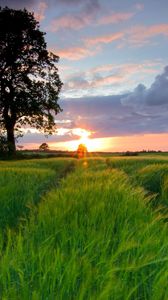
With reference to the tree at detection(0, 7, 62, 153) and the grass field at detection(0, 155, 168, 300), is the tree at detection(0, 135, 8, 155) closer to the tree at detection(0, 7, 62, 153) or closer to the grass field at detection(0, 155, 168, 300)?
the tree at detection(0, 7, 62, 153)

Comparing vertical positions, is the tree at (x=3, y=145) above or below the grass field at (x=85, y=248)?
above

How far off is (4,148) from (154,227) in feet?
118

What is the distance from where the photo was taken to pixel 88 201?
6562 millimetres

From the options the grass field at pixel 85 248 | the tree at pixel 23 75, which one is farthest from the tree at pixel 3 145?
the grass field at pixel 85 248

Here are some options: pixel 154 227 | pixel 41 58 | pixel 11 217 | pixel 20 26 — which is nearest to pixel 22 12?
pixel 20 26

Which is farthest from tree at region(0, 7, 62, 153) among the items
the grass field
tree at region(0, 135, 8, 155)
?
the grass field


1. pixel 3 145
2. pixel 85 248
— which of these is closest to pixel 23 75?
pixel 3 145

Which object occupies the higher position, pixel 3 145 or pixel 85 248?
pixel 3 145

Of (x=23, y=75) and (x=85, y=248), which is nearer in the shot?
(x=85, y=248)

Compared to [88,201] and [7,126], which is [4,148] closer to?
[7,126]

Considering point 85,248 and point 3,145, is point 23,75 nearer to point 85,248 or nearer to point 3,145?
point 3,145

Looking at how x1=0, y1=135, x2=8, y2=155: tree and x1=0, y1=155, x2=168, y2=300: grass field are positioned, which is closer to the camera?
x1=0, y1=155, x2=168, y2=300: grass field

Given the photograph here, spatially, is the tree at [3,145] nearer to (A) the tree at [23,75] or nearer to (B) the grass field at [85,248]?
(A) the tree at [23,75]

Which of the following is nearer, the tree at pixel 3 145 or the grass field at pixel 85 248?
the grass field at pixel 85 248
